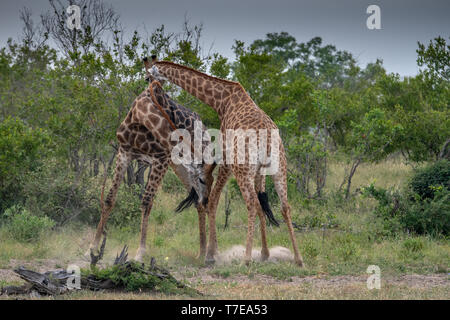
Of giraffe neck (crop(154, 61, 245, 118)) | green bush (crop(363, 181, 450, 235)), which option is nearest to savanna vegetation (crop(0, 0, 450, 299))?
green bush (crop(363, 181, 450, 235))

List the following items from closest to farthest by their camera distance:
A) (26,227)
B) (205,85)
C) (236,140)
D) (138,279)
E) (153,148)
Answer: (138,279), (236,140), (153,148), (205,85), (26,227)

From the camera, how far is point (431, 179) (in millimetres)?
9828

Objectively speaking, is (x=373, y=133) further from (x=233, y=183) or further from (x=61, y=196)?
(x=61, y=196)

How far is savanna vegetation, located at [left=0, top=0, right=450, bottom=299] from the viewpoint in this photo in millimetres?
7664

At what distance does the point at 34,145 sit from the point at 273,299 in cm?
598

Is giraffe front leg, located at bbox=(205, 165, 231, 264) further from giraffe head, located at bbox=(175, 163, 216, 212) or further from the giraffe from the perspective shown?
giraffe head, located at bbox=(175, 163, 216, 212)

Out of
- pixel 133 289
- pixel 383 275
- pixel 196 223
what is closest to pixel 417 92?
pixel 196 223

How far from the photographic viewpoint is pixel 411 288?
638 cm

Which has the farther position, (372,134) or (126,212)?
(372,134)

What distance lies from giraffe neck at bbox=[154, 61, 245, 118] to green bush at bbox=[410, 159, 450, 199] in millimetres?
3887

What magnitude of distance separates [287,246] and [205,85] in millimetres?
2873

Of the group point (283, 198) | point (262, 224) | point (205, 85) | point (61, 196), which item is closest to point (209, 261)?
point (262, 224)

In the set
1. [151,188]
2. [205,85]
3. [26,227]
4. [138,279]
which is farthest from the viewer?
[26,227]

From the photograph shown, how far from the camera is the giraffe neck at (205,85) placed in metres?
8.31
